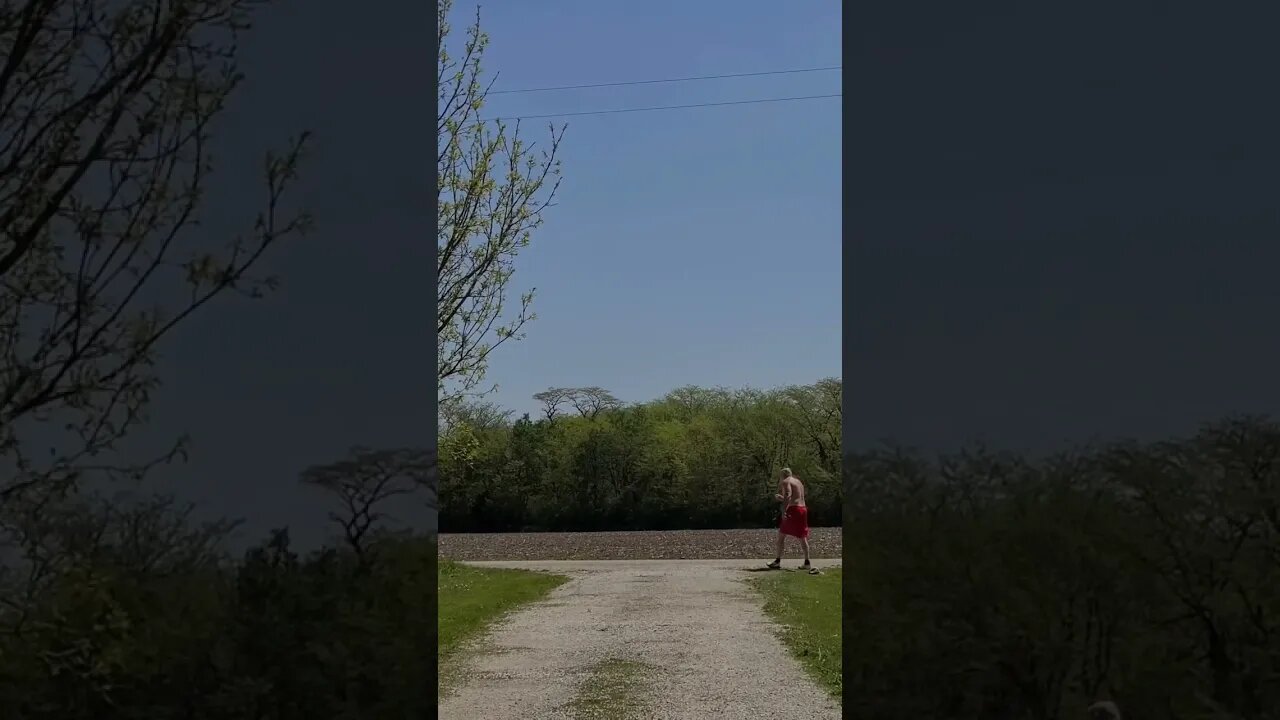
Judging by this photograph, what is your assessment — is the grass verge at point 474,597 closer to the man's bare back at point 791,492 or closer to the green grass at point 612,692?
the green grass at point 612,692

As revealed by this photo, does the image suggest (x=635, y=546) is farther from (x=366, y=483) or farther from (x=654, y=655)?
(x=366, y=483)

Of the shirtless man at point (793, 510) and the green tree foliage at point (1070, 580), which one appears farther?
the shirtless man at point (793, 510)

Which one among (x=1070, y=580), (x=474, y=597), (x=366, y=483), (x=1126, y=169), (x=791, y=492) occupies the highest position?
(x=1126, y=169)

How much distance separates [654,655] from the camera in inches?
247

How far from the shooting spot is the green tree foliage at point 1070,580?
297 centimetres

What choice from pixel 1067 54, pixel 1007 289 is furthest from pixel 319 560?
pixel 1067 54

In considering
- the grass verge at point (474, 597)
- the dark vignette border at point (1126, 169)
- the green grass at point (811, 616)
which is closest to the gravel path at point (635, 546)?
the grass verge at point (474, 597)

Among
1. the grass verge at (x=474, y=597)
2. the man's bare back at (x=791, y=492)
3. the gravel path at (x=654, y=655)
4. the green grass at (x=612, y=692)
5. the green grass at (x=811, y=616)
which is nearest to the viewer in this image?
the green grass at (x=612, y=692)

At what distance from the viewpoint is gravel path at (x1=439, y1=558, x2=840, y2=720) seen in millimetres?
5008

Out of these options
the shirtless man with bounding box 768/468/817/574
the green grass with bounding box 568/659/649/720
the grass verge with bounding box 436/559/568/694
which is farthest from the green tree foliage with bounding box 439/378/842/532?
the green grass with bounding box 568/659/649/720

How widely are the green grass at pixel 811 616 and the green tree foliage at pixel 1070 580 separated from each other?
1686 mm

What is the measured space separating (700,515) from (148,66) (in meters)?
13.6

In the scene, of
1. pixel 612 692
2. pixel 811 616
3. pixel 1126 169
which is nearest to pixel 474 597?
pixel 811 616

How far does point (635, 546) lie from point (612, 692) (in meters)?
7.75
